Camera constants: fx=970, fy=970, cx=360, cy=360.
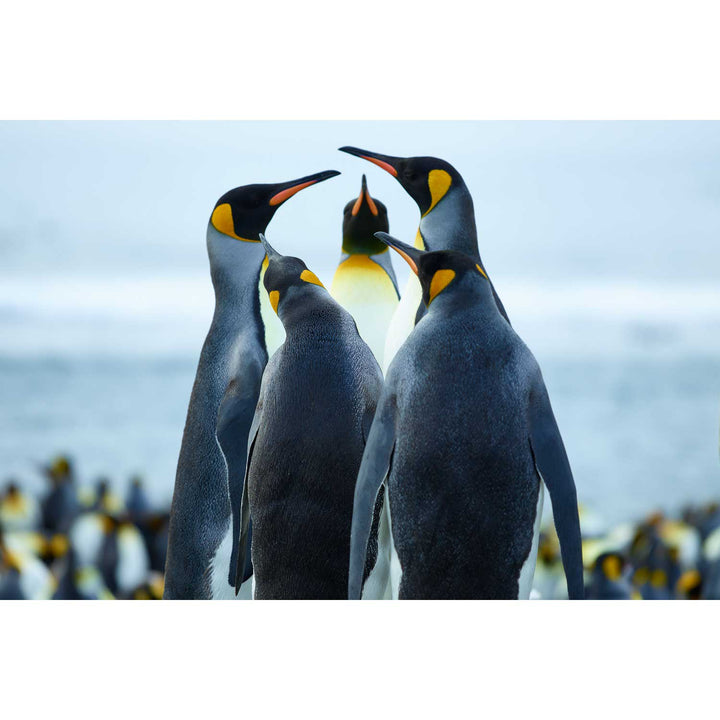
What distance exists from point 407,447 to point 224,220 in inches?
35.6

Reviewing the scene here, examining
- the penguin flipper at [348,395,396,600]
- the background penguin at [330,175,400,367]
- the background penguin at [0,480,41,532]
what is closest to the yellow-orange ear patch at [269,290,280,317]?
the background penguin at [330,175,400,367]

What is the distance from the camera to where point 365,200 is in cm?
249

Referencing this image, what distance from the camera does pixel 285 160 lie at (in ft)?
8.10

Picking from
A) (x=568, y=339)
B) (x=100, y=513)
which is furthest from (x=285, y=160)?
(x=100, y=513)

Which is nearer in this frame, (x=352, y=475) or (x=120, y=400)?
(x=352, y=475)

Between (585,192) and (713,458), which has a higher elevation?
(585,192)

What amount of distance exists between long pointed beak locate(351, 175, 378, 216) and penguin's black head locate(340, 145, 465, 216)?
0.33 ft

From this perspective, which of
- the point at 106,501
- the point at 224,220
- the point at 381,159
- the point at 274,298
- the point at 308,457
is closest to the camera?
the point at 308,457

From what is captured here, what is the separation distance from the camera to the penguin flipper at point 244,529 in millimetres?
2115

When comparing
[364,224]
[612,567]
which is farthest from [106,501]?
[612,567]

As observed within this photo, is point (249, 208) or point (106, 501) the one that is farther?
point (106, 501)

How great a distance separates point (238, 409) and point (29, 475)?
665 mm

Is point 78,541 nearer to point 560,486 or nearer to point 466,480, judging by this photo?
point 466,480

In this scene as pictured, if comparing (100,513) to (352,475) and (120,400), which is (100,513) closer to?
(120,400)
